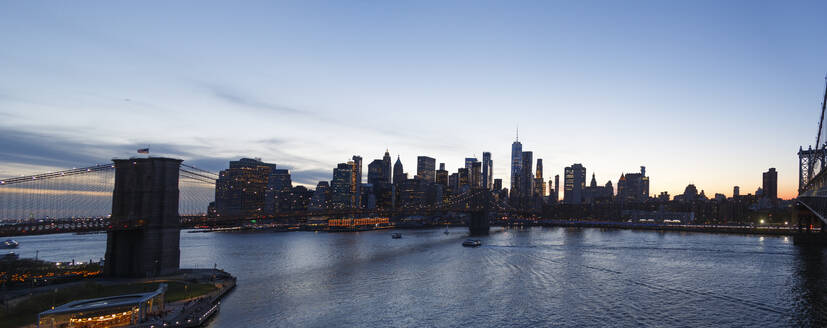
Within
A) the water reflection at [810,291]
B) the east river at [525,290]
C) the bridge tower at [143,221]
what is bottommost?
the east river at [525,290]

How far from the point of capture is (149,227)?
45750 millimetres

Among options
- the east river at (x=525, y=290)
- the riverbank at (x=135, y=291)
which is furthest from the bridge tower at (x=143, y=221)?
the east river at (x=525, y=290)

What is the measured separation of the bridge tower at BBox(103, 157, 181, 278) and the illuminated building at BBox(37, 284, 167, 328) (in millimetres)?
14994

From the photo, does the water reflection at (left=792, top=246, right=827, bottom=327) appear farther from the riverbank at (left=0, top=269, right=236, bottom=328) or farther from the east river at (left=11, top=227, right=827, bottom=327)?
the riverbank at (left=0, top=269, right=236, bottom=328)

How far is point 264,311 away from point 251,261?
36.9 m

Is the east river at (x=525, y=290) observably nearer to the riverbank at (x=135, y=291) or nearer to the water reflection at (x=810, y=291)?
the water reflection at (x=810, y=291)

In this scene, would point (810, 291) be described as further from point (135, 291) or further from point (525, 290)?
point (135, 291)

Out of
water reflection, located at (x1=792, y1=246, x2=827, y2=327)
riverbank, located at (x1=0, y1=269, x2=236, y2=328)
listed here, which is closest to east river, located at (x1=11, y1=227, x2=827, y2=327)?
water reflection, located at (x1=792, y1=246, x2=827, y2=327)

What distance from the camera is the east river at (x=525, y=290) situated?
118 feet

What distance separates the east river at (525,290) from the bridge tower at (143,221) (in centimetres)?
827

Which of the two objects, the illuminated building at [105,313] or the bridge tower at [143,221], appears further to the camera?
the bridge tower at [143,221]

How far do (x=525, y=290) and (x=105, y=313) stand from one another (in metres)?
35.6

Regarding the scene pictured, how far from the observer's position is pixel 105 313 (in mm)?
28656

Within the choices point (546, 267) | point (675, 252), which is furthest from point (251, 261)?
point (675, 252)
